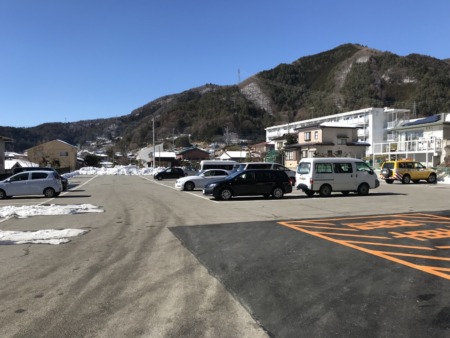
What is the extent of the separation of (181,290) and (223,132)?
504 ft

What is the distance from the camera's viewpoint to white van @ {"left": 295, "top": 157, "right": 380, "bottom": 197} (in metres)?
21.3

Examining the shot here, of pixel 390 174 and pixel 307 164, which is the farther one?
pixel 390 174

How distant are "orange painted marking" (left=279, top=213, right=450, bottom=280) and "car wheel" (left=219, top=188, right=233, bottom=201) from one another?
322 inches

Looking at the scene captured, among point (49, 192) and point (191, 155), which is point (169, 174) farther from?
point (191, 155)

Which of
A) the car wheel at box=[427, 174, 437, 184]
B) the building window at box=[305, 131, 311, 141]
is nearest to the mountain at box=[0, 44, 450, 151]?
the building window at box=[305, 131, 311, 141]

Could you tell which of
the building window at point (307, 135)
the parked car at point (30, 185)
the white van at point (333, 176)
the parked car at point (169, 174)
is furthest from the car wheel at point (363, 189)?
the building window at point (307, 135)

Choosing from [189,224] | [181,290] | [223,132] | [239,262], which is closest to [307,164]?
[189,224]

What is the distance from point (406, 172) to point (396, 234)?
26.8 m

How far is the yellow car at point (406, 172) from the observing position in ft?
112

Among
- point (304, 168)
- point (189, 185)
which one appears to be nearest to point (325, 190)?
point (304, 168)

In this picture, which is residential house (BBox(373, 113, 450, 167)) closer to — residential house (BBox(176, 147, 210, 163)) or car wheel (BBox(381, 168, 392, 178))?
car wheel (BBox(381, 168, 392, 178))

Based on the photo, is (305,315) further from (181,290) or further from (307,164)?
(307,164)

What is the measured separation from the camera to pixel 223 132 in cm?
15850

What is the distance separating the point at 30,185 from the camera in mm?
23281
